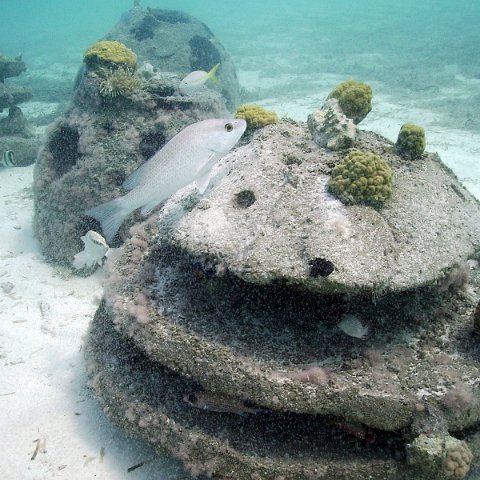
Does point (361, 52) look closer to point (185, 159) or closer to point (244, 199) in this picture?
point (244, 199)

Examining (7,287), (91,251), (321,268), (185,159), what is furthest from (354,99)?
(7,287)

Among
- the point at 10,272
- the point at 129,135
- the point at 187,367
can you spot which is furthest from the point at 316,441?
the point at 10,272

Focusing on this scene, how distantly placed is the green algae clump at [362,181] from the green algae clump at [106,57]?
5976 mm

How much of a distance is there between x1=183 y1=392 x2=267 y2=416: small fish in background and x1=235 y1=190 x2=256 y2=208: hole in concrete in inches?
71.8

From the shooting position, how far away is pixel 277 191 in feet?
12.7

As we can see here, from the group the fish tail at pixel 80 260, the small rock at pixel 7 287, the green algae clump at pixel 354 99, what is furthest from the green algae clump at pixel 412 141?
Answer: the small rock at pixel 7 287

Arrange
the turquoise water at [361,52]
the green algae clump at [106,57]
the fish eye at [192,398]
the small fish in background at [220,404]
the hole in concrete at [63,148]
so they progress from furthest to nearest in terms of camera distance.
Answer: the turquoise water at [361,52], the green algae clump at [106,57], the hole in concrete at [63,148], the fish eye at [192,398], the small fish in background at [220,404]

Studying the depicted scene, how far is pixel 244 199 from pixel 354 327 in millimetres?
1640

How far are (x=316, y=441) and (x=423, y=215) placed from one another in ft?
7.80

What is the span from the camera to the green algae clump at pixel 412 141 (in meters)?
4.68

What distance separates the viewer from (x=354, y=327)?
3.56 meters

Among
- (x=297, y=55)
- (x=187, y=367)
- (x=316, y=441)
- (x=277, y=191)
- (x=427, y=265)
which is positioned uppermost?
(x=277, y=191)

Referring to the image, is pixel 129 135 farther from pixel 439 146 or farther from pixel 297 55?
pixel 297 55

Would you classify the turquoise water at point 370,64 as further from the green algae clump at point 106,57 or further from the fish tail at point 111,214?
the fish tail at point 111,214
